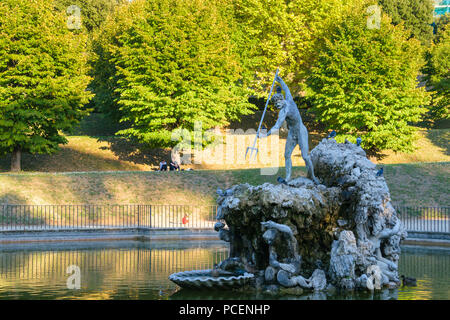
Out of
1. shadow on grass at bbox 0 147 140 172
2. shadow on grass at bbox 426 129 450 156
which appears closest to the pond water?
shadow on grass at bbox 0 147 140 172

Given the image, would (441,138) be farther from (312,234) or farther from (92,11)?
(92,11)

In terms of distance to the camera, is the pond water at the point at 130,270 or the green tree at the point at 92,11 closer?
the pond water at the point at 130,270

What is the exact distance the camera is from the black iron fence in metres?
33.4

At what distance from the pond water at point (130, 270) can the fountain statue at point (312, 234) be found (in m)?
0.67

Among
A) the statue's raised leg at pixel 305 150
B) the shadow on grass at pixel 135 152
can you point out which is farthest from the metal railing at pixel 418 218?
the shadow on grass at pixel 135 152

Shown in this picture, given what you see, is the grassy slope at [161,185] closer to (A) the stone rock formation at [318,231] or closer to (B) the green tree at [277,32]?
(B) the green tree at [277,32]

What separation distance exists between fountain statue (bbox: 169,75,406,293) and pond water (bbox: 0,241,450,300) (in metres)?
0.67

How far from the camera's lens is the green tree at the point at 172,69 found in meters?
53.0

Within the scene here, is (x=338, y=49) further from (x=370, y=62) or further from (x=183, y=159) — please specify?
(x=183, y=159)

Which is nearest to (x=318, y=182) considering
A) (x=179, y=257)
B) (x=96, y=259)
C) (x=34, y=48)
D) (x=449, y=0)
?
(x=179, y=257)

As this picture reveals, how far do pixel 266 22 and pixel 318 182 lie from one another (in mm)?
43837

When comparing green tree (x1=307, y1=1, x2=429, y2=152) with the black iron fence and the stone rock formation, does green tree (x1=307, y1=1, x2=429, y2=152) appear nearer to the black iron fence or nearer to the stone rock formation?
the black iron fence

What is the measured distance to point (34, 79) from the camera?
49938 mm

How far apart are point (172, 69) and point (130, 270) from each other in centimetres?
3227
